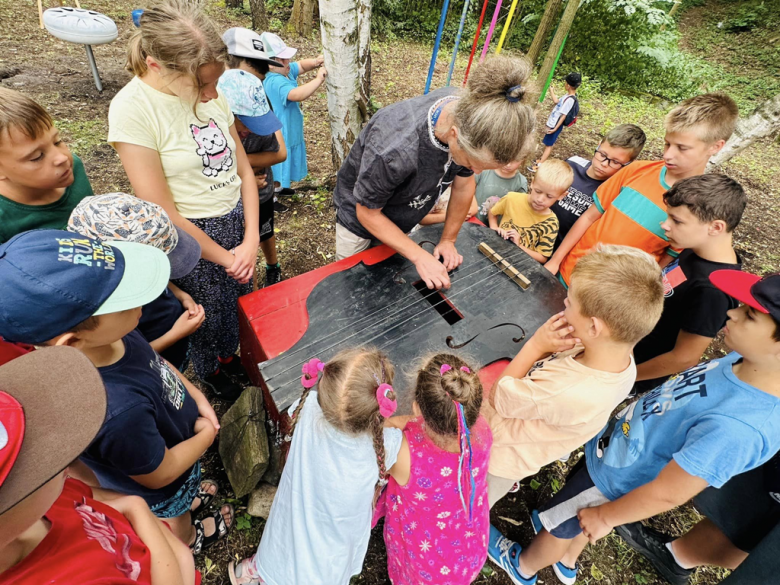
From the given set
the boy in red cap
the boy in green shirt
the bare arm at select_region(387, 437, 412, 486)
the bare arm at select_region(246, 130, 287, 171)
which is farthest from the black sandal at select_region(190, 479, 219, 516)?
the bare arm at select_region(246, 130, 287, 171)

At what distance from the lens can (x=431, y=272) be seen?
A: 213 cm

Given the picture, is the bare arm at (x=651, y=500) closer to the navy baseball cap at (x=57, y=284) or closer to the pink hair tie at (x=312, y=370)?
the pink hair tie at (x=312, y=370)

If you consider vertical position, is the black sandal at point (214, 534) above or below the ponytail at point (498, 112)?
below

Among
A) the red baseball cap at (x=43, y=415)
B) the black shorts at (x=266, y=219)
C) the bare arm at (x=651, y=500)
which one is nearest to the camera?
the red baseball cap at (x=43, y=415)

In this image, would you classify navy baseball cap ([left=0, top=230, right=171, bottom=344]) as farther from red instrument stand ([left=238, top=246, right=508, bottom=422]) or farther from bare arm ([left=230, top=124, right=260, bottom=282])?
bare arm ([left=230, top=124, right=260, bottom=282])

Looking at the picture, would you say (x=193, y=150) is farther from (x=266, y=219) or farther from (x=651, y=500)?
(x=651, y=500)

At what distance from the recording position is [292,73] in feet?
12.5

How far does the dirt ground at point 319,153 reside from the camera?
2.25m

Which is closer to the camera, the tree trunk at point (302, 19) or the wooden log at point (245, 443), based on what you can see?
the wooden log at point (245, 443)

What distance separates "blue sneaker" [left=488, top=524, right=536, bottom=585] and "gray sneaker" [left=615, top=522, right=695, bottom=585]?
67 centimetres

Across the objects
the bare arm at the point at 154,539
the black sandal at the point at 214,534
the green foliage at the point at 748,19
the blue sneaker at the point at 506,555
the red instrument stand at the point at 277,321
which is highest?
the green foliage at the point at 748,19

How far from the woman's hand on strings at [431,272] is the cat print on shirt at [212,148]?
1107 millimetres

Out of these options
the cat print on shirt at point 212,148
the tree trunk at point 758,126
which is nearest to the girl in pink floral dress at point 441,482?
the cat print on shirt at point 212,148

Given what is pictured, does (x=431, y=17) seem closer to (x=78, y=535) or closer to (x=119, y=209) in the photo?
(x=119, y=209)
